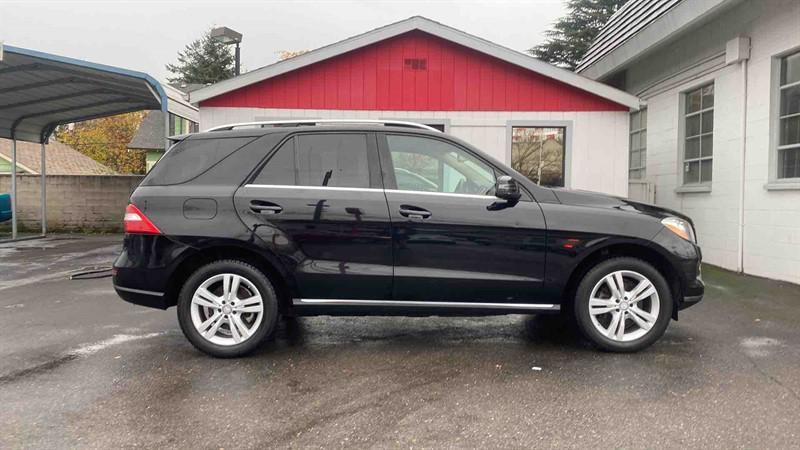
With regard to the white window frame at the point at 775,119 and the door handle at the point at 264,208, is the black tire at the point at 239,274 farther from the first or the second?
the white window frame at the point at 775,119

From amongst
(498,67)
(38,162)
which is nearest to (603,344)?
(498,67)

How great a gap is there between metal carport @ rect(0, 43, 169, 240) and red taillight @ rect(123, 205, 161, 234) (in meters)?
4.06

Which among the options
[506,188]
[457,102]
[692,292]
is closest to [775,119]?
[457,102]

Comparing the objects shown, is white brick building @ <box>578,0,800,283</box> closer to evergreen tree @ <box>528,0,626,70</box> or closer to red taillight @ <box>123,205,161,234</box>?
red taillight @ <box>123,205,161,234</box>

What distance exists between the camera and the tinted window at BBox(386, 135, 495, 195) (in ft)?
13.9

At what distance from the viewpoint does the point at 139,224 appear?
13.4ft

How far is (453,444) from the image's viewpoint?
2.85m

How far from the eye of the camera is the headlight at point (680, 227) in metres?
4.22

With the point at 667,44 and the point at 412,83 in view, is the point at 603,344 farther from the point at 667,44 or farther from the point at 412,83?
the point at 667,44

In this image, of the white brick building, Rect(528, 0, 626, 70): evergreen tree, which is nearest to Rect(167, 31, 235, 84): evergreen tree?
Rect(528, 0, 626, 70): evergreen tree

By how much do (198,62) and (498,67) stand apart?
159 ft

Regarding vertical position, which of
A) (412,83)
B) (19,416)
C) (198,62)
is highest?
(198,62)

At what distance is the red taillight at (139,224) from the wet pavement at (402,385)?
3.13 ft

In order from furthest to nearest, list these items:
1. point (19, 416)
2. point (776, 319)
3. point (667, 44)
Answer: point (667, 44) < point (776, 319) < point (19, 416)
